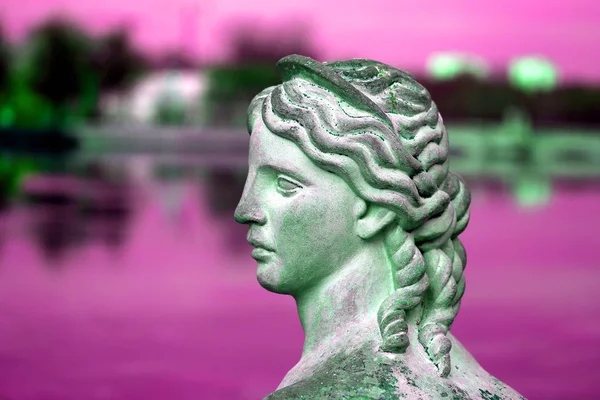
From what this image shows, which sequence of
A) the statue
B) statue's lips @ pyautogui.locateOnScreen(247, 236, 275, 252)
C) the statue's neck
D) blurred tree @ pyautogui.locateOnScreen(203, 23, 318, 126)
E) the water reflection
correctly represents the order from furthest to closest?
1. blurred tree @ pyautogui.locateOnScreen(203, 23, 318, 126)
2. the water reflection
3. statue's lips @ pyautogui.locateOnScreen(247, 236, 275, 252)
4. the statue's neck
5. the statue

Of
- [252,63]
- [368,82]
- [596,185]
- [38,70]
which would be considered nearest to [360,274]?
[368,82]

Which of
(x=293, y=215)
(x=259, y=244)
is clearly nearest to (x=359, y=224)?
(x=293, y=215)

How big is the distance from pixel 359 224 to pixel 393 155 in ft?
0.92

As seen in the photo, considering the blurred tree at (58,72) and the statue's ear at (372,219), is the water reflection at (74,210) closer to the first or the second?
the statue's ear at (372,219)

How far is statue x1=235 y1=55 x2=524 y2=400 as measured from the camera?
3.57 metres

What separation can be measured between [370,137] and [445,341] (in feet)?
2.50

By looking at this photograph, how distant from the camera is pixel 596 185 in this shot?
2469cm

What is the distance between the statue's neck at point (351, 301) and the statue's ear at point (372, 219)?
0.27 feet

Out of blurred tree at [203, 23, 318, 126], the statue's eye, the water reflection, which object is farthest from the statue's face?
blurred tree at [203, 23, 318, 126]

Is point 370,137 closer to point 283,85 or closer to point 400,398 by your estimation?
point 283,85

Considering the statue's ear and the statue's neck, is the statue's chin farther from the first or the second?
the statue's ear

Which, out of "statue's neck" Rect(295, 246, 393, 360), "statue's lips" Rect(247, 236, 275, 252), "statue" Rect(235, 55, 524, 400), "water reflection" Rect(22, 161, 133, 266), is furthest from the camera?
"water reflection" Rect(22, 161, 133, 266)

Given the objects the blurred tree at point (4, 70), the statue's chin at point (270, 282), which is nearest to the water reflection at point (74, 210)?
the statue's chin at point (270, 282)

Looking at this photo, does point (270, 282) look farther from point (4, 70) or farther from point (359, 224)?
point (4, 70)
